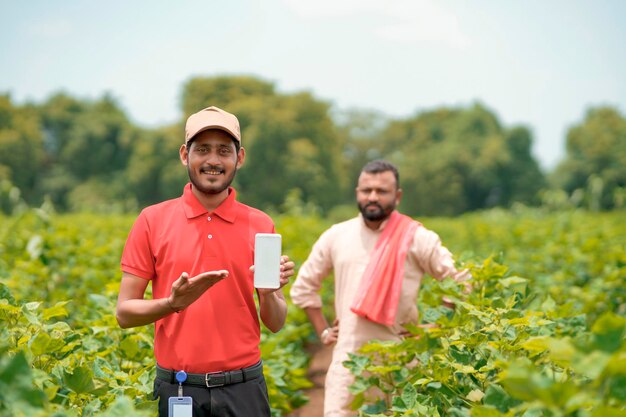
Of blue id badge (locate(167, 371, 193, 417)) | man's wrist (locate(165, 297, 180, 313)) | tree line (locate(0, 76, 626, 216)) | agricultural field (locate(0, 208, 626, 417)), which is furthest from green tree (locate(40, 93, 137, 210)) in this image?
man's wrist (locate(165, 297, 180, 313))

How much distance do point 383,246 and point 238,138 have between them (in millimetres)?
1680

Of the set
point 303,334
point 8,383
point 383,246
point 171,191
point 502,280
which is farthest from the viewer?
point 171,191

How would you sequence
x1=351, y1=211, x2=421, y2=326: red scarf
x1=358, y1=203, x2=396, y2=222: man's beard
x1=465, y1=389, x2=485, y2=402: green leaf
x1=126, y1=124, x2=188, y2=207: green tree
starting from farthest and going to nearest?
x1=126, y1=124, x2=188, y2=207: green tree < x1=358, y1=203, x2=396, y2=222: man's beard < x1=351, y1=211, x2=421, y2=326: red scarf < x1=465, y1=389, x2=485, y2=402: green leaf

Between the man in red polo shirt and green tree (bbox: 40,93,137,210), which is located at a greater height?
green tree (bbox: 40,93,137,210)

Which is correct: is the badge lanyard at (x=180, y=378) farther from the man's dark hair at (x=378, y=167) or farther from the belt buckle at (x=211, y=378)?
the man's dark hair at (x=378, y=167)

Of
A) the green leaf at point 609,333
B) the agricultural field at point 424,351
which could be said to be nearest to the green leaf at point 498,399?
the agricultural field at point 424,351

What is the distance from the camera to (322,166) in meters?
49.2

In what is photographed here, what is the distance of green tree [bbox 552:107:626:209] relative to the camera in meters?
53.2

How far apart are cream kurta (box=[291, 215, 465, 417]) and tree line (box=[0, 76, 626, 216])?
123 feet

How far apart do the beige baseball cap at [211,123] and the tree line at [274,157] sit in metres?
39.3

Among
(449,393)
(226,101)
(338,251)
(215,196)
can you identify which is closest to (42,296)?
Answer: (338,251)

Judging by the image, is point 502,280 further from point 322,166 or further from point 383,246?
point 322,166

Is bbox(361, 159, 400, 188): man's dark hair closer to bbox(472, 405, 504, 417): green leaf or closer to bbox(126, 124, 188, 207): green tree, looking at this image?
bbox(472, 405, 504, 417): green leaf

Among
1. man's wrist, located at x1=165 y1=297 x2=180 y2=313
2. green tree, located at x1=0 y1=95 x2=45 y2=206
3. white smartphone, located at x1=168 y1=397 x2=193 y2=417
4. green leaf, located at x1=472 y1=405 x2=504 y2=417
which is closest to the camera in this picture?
green leaf, located at x1=472 y1=405 x2=504 y2=417
